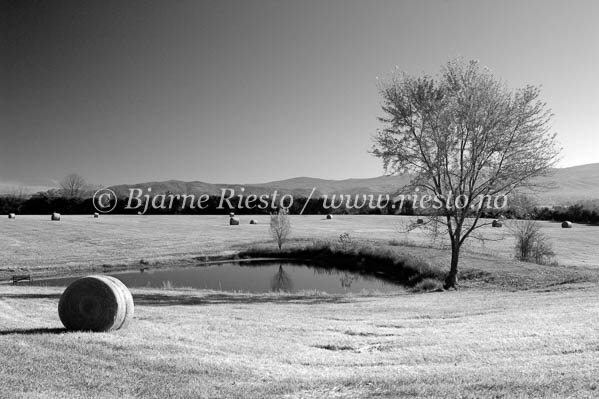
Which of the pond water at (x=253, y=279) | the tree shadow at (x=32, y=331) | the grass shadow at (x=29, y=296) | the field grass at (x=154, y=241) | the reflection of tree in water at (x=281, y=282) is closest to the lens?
the tree shadow at (x=32, y=331)

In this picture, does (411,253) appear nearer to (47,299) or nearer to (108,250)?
(108,250)

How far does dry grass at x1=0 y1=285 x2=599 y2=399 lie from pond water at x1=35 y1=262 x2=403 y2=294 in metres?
13.6

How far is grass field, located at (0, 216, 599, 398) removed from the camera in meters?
8.55

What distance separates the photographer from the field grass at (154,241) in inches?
1558

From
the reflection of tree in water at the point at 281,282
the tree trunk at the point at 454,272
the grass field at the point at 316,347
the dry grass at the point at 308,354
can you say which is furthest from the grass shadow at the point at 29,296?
the tree trunk at the point at 454,272

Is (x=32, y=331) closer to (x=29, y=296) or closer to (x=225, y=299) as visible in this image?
(x=29, y=296)

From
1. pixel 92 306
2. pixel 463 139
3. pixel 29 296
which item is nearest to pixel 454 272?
pixel 463 139

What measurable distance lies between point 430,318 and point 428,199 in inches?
484

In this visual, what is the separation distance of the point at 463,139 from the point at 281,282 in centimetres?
1656

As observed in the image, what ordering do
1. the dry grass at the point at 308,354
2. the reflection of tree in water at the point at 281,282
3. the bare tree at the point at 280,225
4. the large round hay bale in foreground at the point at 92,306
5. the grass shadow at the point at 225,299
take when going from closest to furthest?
the dry grass at the point at 308,354
the large round hay bale in foreground at the point at 92,306
the grass shadow at the point at 225,299
the reflection of tree in water at the point at 281,282
the bare tree at the point at 280,225

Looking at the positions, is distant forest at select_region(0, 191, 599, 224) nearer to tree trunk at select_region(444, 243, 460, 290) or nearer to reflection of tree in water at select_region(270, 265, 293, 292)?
reflection of tree in water at select_region(270, 265, 293, 292)

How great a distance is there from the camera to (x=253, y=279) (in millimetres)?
37281

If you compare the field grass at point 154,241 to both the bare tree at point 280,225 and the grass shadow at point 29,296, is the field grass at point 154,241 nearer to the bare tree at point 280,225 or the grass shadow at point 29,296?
the bare tree at point 280,225

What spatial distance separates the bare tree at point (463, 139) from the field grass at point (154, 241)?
4920 mm
